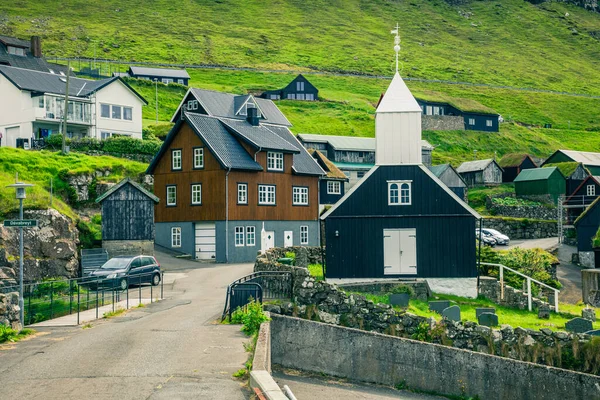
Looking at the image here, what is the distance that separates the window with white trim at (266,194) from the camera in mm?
56375

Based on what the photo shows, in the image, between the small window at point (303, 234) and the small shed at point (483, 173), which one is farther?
the small shed at point (483, 173)

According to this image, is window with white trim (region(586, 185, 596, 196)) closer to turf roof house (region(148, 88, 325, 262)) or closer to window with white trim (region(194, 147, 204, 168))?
turf roof house (region(148, 88, 325, 262))

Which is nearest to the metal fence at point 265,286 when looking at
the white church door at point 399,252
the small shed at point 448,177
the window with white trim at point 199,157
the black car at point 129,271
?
the black car at point 129,271

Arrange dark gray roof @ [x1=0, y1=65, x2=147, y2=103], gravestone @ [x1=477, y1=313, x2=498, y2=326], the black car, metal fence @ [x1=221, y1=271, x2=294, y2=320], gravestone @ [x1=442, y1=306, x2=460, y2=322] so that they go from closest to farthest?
gravestone @ [x1=477, y1=313, x2=498, y2=326]
metal fence @ [x1=221, y1=271, x2=294, y2=320]
gravestone @ [x1=442, y1=306, x2=460, y2=322]
the black car
dark gray roof @ [x1=0, y1=65, x2=147, y2=103]

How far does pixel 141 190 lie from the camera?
46.3 m

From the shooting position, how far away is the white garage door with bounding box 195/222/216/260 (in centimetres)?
5366

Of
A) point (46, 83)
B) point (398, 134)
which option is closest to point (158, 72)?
point (46, 83)

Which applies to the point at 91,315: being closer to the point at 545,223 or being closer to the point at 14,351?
the point at 14,351

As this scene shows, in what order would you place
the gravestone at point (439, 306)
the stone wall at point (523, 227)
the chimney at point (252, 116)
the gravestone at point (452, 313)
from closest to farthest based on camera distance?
the gravestone at point (452, 313), the gravestone at point (439, 306), the chimney at point (252, 116), the stone wall at point (523, 227)

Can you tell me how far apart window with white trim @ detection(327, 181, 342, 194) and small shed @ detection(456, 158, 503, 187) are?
2645 cm

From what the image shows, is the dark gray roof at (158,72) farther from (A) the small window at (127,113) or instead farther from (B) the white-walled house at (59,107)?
(A) the small window at (127,113)

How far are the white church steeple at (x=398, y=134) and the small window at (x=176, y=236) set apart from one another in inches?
879

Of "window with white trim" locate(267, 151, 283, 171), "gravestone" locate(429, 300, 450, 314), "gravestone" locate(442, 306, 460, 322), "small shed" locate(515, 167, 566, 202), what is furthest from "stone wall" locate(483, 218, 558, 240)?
"gravestone" locate(442, 306, 460, 322)

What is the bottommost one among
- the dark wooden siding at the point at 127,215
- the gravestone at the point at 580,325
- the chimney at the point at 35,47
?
the gravestone at the point at 580,325
